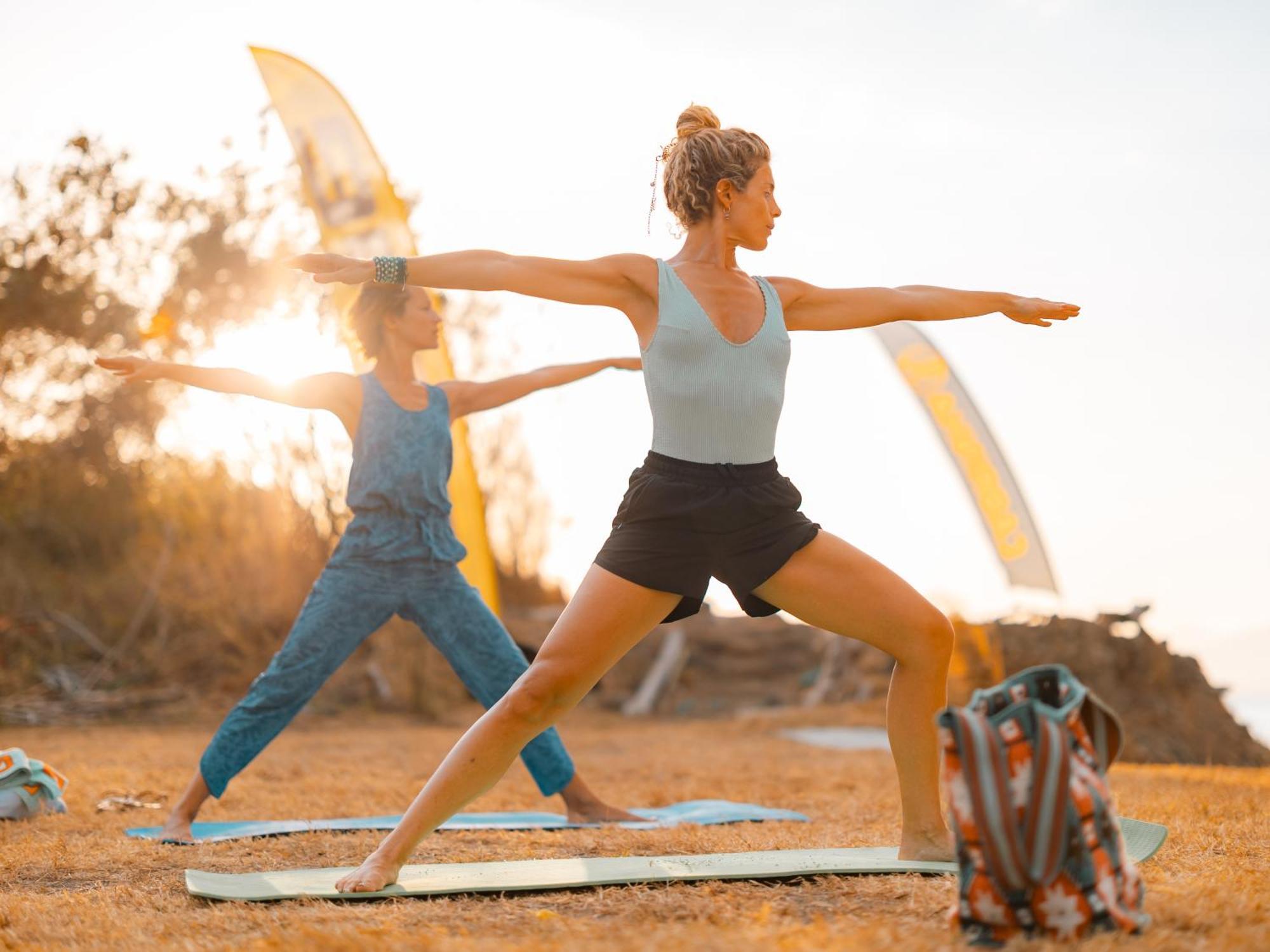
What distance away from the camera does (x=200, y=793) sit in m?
4.91

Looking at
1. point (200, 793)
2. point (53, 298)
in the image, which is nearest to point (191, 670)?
point (53, 298)

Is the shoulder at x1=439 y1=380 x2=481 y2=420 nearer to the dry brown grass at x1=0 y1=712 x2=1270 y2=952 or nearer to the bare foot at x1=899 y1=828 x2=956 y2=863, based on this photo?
the dry brown grass at x1=0 y1=712 x2=1270 y2=952

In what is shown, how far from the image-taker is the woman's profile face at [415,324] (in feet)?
17.1

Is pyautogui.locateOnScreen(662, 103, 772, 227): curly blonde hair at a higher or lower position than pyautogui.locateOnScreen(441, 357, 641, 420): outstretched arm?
higher

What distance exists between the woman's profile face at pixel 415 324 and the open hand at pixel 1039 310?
7.85 feet

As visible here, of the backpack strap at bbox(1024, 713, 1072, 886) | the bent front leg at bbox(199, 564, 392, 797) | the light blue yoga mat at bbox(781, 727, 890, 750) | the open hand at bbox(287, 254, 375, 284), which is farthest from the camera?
the light blue yoga mat at bbox(781, 727, 890, 750)

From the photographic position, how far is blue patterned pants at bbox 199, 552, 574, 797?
492 centimetres

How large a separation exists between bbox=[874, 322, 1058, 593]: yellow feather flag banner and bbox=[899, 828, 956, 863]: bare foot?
8920 mm

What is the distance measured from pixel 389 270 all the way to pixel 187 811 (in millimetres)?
2631

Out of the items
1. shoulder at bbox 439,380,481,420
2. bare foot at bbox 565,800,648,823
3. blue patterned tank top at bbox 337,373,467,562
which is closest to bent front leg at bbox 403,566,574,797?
blue patterned tank top at bbox 337,373,467,562

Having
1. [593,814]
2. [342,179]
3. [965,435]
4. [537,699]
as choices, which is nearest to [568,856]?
[593,814]

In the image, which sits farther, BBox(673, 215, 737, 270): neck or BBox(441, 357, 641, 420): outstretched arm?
BBox(441, 357, 641, 420): outstretched arm

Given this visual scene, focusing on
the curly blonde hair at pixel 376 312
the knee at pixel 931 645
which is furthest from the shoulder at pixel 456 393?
the knee at pixel 931 645

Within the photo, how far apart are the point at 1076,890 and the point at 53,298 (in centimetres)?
1300
